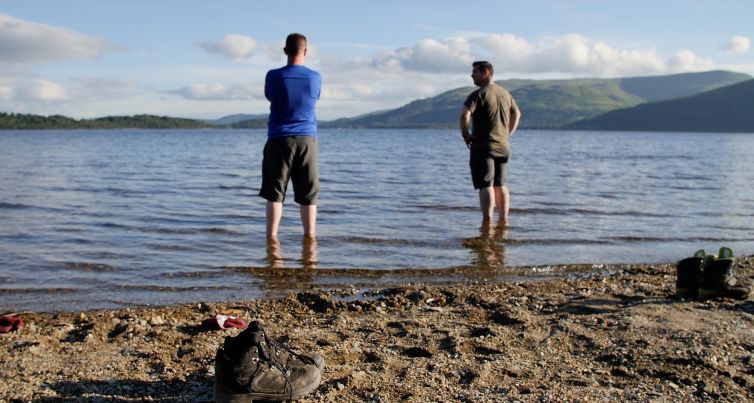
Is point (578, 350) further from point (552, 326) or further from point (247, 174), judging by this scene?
point (247, 174)

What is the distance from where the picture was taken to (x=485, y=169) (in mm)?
9711

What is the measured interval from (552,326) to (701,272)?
1.75 m

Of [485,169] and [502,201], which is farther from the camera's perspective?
[502,201]

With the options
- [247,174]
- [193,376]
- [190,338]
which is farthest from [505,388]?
[247,174]

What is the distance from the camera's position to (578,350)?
169 inches

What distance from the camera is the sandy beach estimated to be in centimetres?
361

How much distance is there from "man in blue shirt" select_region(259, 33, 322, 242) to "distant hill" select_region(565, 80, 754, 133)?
512ft

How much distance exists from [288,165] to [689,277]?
13.8 ft

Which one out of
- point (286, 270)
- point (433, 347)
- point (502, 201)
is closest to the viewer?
point (433, 347)

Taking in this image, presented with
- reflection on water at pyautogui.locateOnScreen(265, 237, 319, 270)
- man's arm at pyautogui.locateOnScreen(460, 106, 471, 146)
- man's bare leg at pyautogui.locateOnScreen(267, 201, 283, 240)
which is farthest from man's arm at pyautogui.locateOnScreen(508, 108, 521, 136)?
man's bare leg at pyautogui.locateOnScreen(267, 201, 283, 240)

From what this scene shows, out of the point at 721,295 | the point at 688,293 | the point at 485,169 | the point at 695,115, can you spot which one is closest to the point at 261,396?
the point at 688,293

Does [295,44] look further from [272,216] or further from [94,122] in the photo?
[94,122]

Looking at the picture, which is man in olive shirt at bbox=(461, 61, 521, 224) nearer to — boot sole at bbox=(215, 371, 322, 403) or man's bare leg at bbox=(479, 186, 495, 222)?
man's bare leg at bbox=(479, 186, 495, 222)

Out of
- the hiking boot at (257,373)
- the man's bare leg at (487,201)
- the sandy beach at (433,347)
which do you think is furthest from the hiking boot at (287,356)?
the man's bare leg at (487,201)
